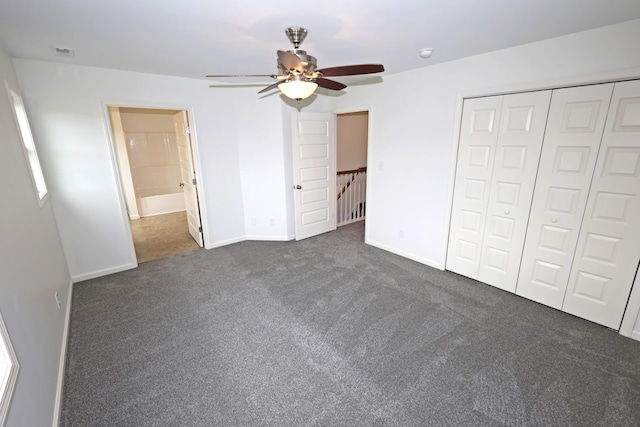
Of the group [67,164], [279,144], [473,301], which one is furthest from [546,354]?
[67,164]

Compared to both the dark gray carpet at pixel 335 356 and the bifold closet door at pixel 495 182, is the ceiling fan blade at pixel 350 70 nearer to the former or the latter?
the bifold closet door at pixel 495 182

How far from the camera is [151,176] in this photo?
6500 millimetres

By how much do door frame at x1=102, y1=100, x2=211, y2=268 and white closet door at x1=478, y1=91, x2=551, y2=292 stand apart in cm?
377

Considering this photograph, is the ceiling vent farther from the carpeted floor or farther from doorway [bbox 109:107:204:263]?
the carpeted floor

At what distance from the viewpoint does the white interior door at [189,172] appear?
4047 mm

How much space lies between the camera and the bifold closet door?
2693 mm

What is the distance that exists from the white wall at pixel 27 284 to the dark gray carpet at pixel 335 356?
31 cm

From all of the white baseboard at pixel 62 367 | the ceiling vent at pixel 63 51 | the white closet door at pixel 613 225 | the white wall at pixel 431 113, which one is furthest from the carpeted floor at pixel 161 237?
the white closet door at pixel 613 225

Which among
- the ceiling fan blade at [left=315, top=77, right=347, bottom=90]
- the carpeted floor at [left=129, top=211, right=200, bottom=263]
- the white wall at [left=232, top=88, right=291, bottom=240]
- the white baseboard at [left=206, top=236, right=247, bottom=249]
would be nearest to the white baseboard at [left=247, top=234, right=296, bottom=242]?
the white wall at [left=232, top=88, right=291, bottom=240]

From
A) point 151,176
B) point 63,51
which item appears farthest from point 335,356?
point 151,176

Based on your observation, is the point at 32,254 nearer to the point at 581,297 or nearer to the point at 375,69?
the point at 375,69

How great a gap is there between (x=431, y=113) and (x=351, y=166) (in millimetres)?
3381

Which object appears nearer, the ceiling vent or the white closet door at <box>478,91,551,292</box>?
the ceiling vent

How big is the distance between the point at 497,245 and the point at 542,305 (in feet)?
2.29
